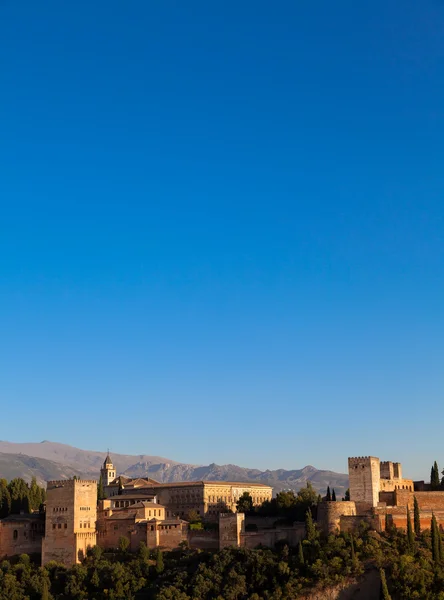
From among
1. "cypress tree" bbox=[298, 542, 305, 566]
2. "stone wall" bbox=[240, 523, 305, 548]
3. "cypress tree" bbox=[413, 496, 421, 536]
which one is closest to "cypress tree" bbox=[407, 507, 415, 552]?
"cypress tree" bbox=[413, 496, 421, 536]

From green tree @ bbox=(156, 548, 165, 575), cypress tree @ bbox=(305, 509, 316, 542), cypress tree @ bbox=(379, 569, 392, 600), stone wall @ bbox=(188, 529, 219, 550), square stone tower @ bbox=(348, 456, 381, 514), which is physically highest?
square stone tower @ bbox=(348, 456, 381, 514)

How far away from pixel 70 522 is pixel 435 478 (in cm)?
3238

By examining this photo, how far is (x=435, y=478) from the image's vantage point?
251 feet

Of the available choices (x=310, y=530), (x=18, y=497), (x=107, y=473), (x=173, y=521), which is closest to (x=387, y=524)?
(x=310, y=530)

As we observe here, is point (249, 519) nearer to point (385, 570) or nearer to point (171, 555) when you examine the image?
point (171, 555)

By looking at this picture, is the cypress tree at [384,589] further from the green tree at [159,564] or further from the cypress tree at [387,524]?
the green tree at [159,564]

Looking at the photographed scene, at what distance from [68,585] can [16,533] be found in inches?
386

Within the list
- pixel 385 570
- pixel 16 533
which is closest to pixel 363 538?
pixel 385 570

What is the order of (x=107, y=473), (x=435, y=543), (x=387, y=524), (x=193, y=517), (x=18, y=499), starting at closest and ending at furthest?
(x=435, y=543) → (x=387, y=524) → (x=193, y=517) → (x=18, y=499) → (x=107, y=473)

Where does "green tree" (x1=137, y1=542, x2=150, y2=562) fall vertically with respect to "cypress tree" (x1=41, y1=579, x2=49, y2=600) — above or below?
above

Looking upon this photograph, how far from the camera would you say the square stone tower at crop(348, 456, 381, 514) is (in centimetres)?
7062

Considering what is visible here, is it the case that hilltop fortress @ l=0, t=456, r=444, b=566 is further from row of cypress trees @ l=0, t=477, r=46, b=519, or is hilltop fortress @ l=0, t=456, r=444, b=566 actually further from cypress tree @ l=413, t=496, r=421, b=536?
row of cypress trees @ l=0, t=477, r=46, b=519

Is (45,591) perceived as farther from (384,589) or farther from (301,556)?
(384,589)

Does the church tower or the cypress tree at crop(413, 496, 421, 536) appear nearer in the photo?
the cypress tree at crop(413, 496, 421, 536)
